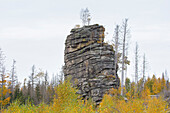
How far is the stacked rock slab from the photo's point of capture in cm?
2486

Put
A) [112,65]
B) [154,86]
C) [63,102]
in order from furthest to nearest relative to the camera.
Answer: [154,86], [112,65], [63,102]

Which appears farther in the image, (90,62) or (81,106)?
(90,62)

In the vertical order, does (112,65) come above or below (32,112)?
above

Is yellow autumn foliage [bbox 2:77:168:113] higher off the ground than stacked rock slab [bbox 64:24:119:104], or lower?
lower

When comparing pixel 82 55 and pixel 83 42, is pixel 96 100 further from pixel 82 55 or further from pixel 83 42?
pixel 83 42

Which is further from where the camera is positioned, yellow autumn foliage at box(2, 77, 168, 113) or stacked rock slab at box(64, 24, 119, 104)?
stacked rock slab at box(64, 24, 119, 104)

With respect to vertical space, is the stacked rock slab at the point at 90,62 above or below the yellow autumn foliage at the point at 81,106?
above

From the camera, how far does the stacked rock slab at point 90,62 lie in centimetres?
2486

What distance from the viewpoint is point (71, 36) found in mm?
30656

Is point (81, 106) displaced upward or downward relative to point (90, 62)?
downward

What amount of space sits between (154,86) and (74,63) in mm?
31826

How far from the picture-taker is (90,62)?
26.8 metres

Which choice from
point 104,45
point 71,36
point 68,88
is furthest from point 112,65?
point 68,88

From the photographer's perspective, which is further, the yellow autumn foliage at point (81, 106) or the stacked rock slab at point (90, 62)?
the stacked rock slab at point (90, 62)
